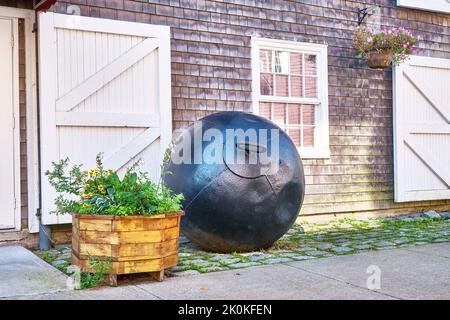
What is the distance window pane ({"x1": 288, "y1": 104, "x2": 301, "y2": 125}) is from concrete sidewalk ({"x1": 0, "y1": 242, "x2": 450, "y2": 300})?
10.1ft

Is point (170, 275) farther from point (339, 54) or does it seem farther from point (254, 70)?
point (339, 54)

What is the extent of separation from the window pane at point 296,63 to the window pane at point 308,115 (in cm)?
50

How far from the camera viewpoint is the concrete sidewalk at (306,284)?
153 inches

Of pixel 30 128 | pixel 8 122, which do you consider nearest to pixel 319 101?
pixel 30 128

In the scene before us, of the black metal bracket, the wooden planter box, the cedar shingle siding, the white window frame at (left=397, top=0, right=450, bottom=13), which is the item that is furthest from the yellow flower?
the white window frame at (left=397, top=0, right=450, bottom=13)

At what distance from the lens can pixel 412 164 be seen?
8625 mm

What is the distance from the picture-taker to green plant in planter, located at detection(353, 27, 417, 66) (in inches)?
312

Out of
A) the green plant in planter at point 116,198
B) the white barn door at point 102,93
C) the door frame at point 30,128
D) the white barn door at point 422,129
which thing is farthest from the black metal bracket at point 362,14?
the green plant in planter at point 116,198

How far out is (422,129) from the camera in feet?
28.4

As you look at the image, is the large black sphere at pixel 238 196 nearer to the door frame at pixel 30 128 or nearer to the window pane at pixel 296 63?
the door frame at pixel 30 128

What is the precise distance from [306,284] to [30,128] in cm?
351

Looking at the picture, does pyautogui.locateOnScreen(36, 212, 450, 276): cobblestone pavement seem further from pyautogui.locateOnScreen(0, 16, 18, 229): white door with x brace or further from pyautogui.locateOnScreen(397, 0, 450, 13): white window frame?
pyautogui.locateOnScreen(397, 0, 450, 13): white window frame

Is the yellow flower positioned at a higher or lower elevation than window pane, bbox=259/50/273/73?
lower
